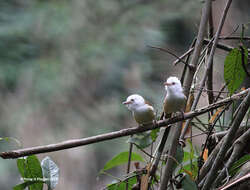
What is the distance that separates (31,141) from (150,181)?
7.05m

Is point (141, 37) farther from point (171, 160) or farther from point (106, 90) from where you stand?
point (171, 160)

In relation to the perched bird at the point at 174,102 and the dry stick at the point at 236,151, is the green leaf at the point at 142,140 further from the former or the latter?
the dry stick at the point at 236,151

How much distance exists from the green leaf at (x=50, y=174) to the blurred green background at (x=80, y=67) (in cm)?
661

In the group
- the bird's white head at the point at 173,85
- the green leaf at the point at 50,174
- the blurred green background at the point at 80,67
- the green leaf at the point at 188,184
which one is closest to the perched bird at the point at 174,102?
the bird's white head at the point at 173,85

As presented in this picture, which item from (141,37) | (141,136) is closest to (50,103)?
(141,37)

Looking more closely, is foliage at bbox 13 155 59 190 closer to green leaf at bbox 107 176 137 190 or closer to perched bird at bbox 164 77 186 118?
green leaf at bbox 107 176 137 190

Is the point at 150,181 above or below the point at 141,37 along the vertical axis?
below

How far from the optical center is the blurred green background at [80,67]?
8047 mm

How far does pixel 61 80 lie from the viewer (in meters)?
8.06

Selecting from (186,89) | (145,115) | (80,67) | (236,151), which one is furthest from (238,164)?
(80,67)

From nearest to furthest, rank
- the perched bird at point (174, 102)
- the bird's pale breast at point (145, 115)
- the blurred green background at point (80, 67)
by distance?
the perched bird at point (174, 102) < the bird's pale breast at point (145, 115) < the blurred green background at point (80, 67)

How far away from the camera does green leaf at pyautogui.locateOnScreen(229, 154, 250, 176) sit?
1127 mm

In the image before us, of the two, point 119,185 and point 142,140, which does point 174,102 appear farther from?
point 119,185

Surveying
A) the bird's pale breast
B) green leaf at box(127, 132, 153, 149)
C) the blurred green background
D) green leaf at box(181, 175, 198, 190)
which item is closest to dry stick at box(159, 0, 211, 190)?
green leaf at box(181, 175, 198, 190)
